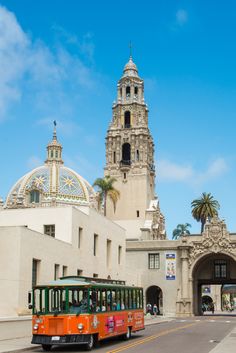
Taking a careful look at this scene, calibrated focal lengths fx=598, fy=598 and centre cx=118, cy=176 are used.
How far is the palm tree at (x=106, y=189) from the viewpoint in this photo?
96250 mm

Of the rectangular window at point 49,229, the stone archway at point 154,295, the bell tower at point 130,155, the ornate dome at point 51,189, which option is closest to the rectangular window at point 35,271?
the rectangular window at point 49,229

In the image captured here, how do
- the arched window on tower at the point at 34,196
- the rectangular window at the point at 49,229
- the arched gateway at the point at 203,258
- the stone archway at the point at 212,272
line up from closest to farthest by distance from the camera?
the rectangular window at the point at 49,229 < the arched gateway at the point at 203,258 < the stone archway at the point at 212,272 < the arched window on tower at the point at 34,196

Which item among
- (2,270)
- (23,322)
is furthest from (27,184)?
(23,322)

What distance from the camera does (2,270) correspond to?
37500 mm

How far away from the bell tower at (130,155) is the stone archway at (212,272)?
98.8ft

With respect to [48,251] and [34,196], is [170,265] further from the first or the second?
[34,196]

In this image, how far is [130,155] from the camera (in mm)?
106688

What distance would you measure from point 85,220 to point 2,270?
13.4m

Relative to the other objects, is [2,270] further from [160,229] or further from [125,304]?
[160,229]

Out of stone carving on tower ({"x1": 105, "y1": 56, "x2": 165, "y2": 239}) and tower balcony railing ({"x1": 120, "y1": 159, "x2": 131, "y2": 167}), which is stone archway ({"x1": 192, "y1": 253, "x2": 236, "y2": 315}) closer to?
stone carving on tower ({"x1": 105, "y1": 56, "x2": 165, "y2": 239})

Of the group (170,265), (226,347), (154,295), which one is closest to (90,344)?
(226,347)

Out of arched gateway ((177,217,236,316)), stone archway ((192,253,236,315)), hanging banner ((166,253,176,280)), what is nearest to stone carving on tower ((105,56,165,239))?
stone archway ((192,253,236,315))

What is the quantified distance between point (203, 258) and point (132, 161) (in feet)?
125

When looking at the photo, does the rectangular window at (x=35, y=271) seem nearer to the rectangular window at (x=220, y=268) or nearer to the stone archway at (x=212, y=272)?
the stone archway at (x=212, y=272)
